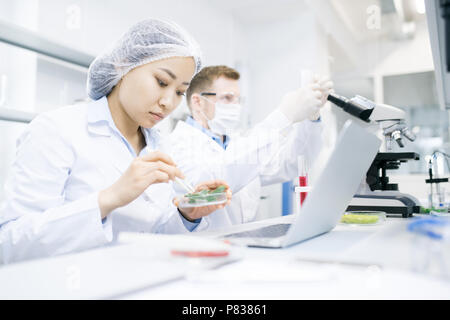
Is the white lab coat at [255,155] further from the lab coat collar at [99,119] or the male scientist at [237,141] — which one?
the lab coat collar at [99,119]

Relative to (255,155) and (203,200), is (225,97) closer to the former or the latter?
(255,155)

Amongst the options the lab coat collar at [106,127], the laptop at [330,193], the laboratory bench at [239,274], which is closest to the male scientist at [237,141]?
the lab coat collar at [106,127]

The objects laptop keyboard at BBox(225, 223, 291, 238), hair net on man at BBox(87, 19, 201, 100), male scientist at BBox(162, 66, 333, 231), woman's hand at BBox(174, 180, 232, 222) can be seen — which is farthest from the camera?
male scientist at BBox(162, 66, 333, 231)

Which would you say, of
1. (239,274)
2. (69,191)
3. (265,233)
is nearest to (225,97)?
(69,191)

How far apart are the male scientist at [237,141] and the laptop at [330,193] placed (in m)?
0.39

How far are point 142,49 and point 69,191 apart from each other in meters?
0.47

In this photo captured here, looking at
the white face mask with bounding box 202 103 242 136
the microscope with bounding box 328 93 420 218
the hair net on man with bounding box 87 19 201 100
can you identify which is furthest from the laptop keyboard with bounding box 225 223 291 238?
the white face mask with bounding box 202 103 242 136

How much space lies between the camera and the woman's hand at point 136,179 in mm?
848

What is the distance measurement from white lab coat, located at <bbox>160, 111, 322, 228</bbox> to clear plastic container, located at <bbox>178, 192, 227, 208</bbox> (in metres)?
0.37

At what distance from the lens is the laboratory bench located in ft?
1.41

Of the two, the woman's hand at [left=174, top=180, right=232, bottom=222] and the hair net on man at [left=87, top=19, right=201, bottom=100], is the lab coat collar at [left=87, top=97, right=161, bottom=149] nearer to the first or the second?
the hair net on man at [left=87, top=19, right=201, bottom=100]

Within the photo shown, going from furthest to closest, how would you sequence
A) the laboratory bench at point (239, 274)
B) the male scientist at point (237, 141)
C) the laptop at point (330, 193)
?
the male scientist at point (237, 141), the laptop at point (330, 193), the laboratory bench at point (239, 274)
